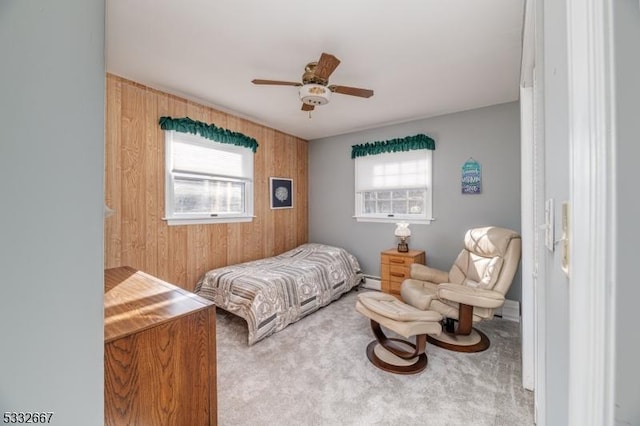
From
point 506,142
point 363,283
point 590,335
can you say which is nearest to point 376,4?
point 590,335

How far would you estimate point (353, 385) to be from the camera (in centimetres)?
184

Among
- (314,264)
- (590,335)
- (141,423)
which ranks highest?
(590,335)

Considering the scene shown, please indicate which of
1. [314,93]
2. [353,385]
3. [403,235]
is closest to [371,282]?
[403,235]

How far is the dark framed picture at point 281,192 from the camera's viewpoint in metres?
4.11

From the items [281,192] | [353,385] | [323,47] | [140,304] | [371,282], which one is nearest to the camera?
[140,304]

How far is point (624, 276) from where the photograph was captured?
0.99 ft

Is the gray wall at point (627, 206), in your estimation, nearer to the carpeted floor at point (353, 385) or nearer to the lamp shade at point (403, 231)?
the carpeted floor at point (353, 385)

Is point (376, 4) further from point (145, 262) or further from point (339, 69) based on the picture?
point (145, 262)

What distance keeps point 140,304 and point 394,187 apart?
3.29 meters

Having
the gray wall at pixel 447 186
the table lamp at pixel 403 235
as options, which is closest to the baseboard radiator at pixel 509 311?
the gray wall at pixel 447 186

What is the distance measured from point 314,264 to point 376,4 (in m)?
2.66

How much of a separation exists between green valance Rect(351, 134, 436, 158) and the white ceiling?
522 mm

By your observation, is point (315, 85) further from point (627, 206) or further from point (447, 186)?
point (447, 186)

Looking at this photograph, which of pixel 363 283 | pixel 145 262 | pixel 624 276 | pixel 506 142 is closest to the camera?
pixel 624 276
